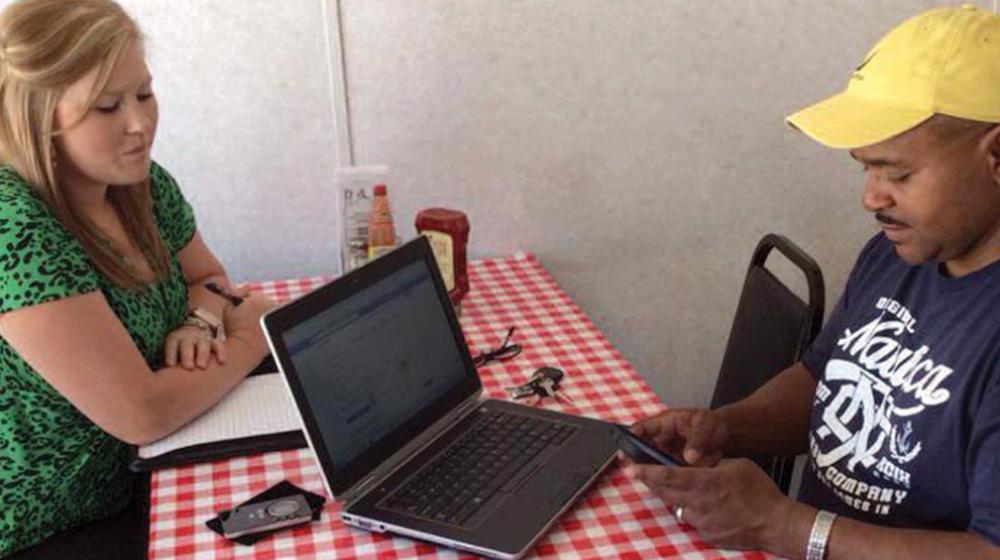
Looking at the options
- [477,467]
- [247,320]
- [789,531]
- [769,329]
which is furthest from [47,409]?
[769,329]

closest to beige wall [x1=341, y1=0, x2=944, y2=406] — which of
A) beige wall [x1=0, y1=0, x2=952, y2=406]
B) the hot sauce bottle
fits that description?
beige wall [x1=0, y1=0, x2=952, y2=406]

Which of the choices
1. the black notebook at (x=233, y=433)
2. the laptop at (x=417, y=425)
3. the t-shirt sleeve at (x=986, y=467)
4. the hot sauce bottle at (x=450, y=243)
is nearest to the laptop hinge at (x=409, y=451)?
the laptop at (x=417, y=425)

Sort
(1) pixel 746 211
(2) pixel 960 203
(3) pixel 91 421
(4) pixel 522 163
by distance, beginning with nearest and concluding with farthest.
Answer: (2) pixel 960 203 < (3) pixel 91 421 < (4) pixel 522 163 < (1) pixel 746 211

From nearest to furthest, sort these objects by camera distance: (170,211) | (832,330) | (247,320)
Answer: (832,330)
(247,320)
(170,211)

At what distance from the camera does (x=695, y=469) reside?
1.21 metres

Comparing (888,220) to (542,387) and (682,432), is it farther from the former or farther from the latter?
(542,387)

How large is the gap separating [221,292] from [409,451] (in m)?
0.59

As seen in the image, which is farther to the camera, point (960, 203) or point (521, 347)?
point (521, 347)

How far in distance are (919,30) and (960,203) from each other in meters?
0.21

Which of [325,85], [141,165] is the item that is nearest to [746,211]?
[325,85]

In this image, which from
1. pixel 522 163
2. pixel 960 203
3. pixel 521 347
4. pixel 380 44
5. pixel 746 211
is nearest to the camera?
pixel 960 203

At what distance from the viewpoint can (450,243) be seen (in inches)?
72.7

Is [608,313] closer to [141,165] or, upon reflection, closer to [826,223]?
[826,223]

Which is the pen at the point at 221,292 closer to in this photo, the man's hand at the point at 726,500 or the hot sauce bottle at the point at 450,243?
the hot sauce bottle at the point at 450,243
